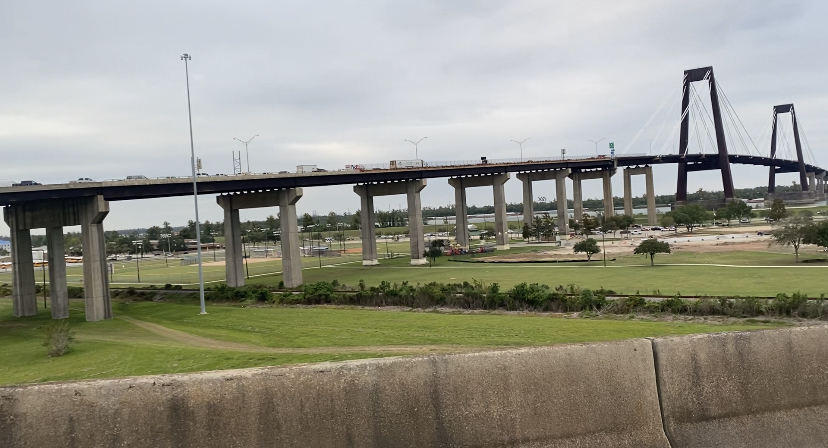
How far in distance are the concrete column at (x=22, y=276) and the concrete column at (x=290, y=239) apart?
23.9 metres

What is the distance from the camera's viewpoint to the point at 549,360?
7.07 meters

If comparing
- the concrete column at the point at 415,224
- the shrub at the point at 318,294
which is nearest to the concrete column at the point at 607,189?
the concrete column at the point at 415,224

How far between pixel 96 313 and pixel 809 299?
51287 millimetres

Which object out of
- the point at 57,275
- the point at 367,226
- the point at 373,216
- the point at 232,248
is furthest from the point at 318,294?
the point at 373,216

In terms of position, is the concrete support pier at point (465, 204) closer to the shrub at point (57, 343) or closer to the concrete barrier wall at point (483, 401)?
the shrub at point (57, 343)

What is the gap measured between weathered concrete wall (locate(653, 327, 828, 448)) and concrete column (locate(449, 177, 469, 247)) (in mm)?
108083

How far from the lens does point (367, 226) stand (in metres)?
97.6

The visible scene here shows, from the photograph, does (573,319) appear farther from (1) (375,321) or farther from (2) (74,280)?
(2) (74,280)

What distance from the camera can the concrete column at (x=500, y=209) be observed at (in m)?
115

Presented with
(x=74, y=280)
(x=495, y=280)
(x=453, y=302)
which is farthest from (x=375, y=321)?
(x=74, y=280)

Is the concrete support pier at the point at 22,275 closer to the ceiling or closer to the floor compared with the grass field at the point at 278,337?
closer to the ceiling

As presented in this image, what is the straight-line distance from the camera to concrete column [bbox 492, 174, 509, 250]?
378 feet

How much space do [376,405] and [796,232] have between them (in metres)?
68.0

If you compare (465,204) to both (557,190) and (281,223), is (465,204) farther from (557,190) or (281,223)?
(281,223)
